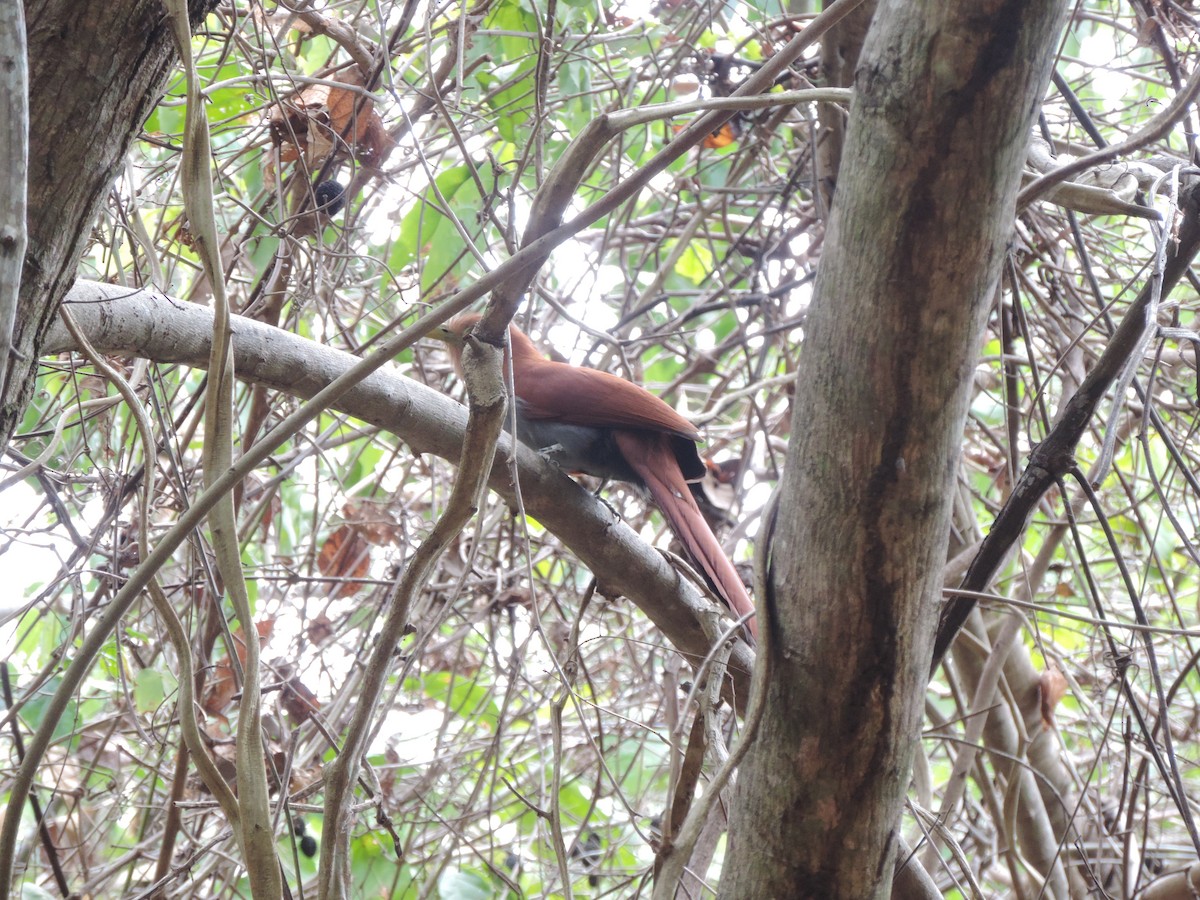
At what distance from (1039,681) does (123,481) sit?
2.74 m

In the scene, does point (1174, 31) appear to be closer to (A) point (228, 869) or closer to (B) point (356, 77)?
(B) point (356, 77)

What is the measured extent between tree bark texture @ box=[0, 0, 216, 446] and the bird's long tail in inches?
66.6

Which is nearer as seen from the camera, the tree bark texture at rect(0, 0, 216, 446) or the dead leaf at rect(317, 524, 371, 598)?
the tree bark texture at rect(0, 0, 216, 446)

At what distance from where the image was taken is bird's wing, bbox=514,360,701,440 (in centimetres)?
320

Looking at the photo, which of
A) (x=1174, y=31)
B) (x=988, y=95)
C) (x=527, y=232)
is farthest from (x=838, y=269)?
(x=1174, y=31)

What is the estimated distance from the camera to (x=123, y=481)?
2.28 meters

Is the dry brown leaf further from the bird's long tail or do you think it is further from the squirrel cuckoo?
the squirrel cuckoo

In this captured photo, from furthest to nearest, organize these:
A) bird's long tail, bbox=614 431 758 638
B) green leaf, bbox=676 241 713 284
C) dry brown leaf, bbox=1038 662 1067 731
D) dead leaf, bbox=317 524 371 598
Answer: green leaf, bbox=676 241 713 284 < dead leaf, bbox=317 524 371 598 < dry brown leaf, bbox=1038 662 1067 731 < bird's long tail, bbox=614 431 758 638

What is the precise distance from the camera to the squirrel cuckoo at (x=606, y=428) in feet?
10.5

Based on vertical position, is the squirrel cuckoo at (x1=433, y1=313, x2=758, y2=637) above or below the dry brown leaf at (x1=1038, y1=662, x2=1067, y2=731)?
above

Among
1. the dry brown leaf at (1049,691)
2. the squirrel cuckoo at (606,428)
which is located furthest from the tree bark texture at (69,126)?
the dry brown leaf at (1049,691)

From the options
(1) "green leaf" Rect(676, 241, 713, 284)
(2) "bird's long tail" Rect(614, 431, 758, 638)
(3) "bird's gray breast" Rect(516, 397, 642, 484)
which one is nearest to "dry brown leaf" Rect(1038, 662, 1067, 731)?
(2) "bird's long tail" Rect(614, 431, 758, 638)

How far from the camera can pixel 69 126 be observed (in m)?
0.99

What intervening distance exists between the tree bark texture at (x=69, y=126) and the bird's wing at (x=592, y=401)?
2.25 m
